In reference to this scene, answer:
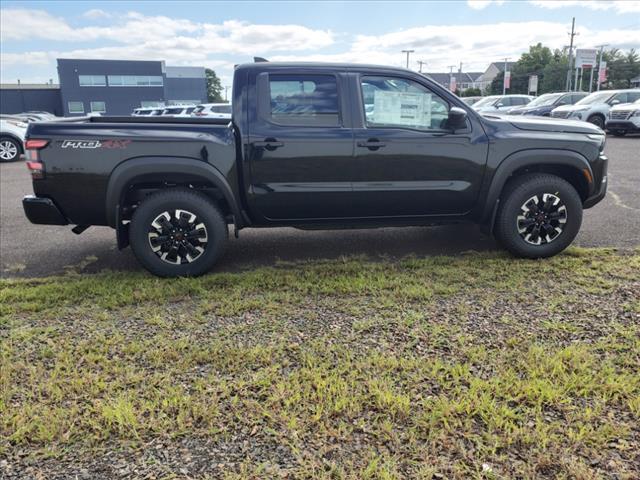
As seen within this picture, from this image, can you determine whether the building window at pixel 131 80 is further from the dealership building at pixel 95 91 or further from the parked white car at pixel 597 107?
the parked white car at pixel 597 107

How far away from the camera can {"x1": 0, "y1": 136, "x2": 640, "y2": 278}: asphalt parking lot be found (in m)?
5.34

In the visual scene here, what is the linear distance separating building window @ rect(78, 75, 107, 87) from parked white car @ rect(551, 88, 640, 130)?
192 ft

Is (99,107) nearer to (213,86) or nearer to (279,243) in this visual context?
(213,86)

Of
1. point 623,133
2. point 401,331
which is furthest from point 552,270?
point 623,133

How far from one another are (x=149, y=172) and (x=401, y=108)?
7.64ft

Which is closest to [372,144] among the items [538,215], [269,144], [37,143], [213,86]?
[269,144]

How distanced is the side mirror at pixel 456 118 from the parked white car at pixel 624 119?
15705 millimetres

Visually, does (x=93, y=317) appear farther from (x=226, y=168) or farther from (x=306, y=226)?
(x=306, y=226)

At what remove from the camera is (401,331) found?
354 centimetres

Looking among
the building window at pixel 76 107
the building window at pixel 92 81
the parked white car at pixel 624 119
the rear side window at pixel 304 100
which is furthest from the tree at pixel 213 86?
the rear side window at pixel 304 100

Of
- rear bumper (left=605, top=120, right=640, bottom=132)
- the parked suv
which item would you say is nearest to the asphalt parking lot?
rear bumper (left=605, top=120, right=640, bottom=132)

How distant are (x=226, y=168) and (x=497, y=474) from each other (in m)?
3.24

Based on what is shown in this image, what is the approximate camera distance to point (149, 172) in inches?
176

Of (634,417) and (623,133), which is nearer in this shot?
(634,417)
